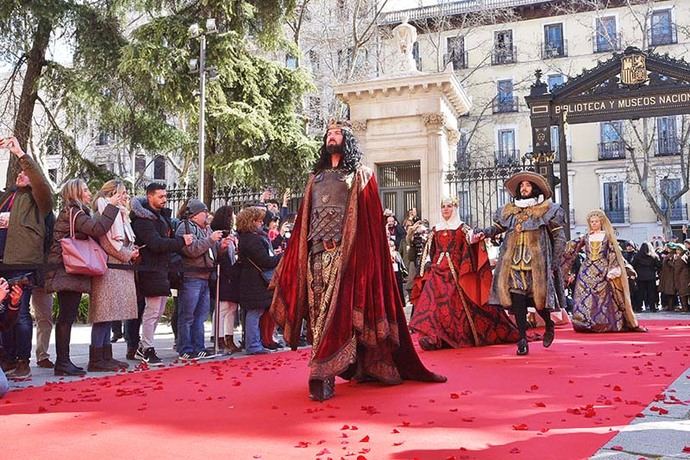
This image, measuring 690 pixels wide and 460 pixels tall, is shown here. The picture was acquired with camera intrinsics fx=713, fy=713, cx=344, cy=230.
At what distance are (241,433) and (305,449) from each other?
A: 0.52m

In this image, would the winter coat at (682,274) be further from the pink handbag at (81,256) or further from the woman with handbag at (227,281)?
the pink handbag at (81,256)

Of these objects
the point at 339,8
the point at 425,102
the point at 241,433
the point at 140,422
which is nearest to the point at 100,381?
the point at 140,422

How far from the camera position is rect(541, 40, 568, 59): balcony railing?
3916 centimetres

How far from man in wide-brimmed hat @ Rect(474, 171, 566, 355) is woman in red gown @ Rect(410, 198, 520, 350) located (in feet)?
1.40

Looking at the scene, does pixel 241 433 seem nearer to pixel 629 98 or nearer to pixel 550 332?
pixel 550 332

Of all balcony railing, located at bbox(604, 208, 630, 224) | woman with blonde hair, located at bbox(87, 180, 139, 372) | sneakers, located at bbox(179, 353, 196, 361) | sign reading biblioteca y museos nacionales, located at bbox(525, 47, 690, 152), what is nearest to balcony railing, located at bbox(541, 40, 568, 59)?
balcony railing, located at bbox(604, 208, 630, 224)

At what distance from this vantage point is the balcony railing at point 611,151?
37.4 meters

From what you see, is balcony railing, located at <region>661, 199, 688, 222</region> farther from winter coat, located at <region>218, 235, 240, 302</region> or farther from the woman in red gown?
winter coat, located at <region>218, 235, 240, 302</region>

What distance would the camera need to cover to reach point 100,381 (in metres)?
5.96

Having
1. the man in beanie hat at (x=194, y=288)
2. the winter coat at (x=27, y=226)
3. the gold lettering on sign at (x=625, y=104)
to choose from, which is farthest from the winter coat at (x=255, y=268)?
the gold lettering on sign at (x=625, y=104)

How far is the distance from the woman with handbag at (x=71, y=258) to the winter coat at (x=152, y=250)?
75 cm

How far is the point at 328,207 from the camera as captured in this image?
5273 mm

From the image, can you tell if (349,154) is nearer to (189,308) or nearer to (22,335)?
(189,308)

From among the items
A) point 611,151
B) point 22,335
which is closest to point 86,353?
point 22,335
